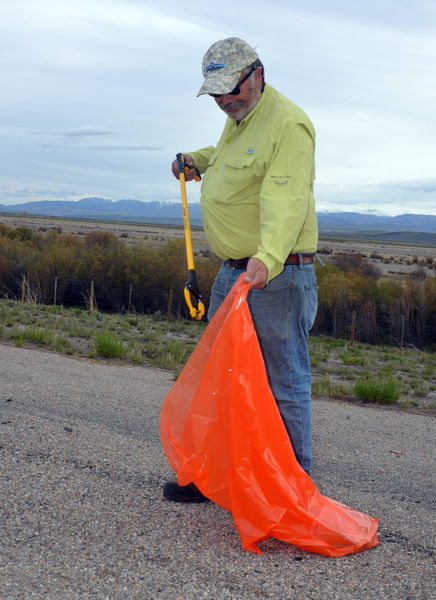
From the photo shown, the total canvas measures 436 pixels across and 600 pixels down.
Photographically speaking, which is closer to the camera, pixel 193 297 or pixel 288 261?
pixel 288 261

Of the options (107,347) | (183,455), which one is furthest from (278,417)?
(107,347)

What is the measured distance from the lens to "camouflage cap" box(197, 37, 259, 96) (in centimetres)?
344

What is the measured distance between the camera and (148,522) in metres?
3.48

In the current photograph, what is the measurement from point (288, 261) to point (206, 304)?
2066 cm

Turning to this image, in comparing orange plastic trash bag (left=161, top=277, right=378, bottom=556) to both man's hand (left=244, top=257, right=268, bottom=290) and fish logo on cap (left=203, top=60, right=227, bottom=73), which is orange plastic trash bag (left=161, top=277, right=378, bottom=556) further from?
A: fish logo on cap (left=203, top=60, right=227, bottom=73)

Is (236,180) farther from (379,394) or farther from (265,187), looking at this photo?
(379,394)

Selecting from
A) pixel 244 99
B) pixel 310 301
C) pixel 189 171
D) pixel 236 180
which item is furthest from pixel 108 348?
pixel 244 99

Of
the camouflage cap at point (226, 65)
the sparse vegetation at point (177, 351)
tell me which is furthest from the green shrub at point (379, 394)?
the camouflage cap at point (226, 65)

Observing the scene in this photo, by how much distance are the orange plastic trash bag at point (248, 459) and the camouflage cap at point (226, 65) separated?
96cm

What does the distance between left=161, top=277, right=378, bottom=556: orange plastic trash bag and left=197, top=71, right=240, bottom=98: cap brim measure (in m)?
0.94

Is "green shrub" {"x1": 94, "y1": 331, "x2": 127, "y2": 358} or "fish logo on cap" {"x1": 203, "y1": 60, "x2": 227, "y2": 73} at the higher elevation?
"fish logo on cap" {"x1": 203, "y1": 60, "x2": 227, "y2": 73}

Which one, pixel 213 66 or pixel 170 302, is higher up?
pixel 213 66

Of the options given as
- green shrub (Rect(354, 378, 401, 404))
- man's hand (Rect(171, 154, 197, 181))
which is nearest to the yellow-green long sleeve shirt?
man's hand (Rect(171, 154, 197, 181))

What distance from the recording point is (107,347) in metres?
9.62
